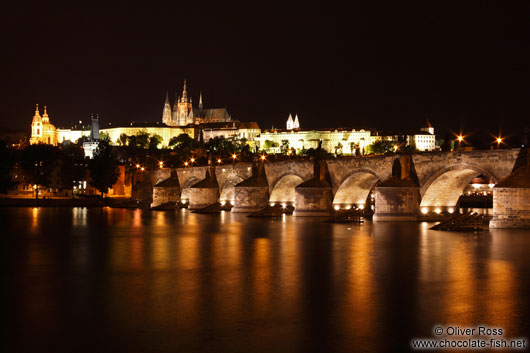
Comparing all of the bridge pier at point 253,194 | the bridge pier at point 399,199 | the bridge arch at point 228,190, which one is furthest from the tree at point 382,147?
the bridge pier at point 399,199

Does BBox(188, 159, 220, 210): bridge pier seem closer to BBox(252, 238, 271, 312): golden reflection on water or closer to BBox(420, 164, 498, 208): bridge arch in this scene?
BBox(420, 164, 498, 208): bridge arch

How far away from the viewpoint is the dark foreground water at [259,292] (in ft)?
35.4

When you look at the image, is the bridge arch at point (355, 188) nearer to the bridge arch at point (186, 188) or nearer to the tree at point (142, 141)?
the bridge arch at point (186, 188)

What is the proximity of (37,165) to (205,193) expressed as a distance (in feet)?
98.2

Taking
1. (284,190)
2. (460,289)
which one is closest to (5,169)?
(284,190)

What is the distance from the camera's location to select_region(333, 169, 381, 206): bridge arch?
42.6 m

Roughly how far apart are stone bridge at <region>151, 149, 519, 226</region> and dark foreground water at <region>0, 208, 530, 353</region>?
636 centimetres

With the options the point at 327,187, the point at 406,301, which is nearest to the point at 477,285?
the point at 406,301

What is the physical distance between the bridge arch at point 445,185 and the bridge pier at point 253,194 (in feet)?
54.3

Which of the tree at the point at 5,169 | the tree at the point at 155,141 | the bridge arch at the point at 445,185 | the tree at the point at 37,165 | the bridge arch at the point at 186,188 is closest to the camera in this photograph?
the bridge arch at the point at 445,185

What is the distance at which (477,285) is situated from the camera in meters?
15.2

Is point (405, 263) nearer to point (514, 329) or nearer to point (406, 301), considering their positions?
point (406, 301)

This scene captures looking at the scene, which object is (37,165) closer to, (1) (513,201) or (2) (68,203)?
(2) (68,203)

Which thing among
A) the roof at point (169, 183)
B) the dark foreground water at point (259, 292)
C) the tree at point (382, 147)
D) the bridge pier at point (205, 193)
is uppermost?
the tree at point (382, 147)
